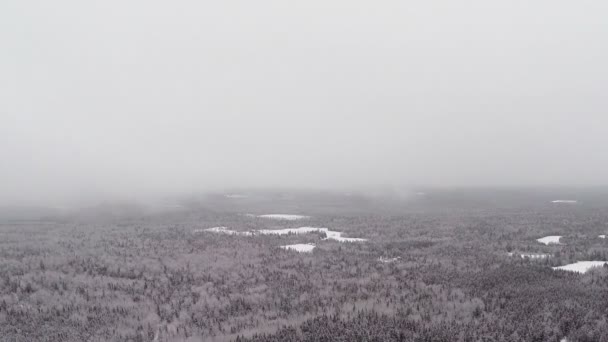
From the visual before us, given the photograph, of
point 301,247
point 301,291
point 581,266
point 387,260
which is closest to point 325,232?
point 301,247

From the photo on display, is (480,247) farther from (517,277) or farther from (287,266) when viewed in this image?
(287,266)

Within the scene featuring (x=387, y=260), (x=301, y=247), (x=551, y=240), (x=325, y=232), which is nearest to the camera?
(x=387, y=260)

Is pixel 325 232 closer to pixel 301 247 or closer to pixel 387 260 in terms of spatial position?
pixel 301 247

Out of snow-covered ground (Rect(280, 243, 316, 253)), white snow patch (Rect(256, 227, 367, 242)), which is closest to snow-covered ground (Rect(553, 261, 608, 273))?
snow-covered ground (Rect(280, 243, 316, 253))

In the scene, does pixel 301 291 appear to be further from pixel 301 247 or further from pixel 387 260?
pixel 301 247

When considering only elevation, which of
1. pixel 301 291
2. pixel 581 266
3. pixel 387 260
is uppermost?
pixel 581 266

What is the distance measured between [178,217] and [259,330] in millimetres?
33010

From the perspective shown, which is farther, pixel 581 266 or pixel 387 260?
pixel 387 260

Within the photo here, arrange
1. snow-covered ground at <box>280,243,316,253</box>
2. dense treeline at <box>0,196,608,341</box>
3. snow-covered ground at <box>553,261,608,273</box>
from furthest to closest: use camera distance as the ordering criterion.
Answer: snow-covered ground at <box>280,243,316,253</box>
snow-covered ground at <box>553,261,608,273</box>
dense treeline at <box>0,196,608,341</box>

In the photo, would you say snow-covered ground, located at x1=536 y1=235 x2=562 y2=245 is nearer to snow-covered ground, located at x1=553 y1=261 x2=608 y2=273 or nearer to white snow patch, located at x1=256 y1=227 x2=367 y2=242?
snow-covered ground, located at x1=553 y1=261 x2=608 y2=273

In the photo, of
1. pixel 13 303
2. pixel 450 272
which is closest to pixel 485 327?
pixel 450 272

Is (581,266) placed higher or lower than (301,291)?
higher

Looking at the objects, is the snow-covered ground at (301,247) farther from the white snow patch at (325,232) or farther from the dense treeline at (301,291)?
the white snow patch at (325,232)

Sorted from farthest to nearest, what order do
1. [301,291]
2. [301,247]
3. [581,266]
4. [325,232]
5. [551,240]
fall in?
[325,232], [551,240], [301,247], [581,266], [301,291]
